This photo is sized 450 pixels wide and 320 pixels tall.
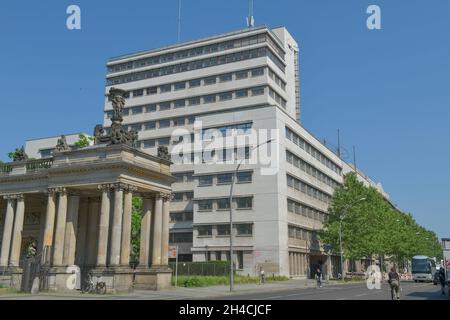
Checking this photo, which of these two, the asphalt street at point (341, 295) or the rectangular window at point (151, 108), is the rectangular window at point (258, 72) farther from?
the asphalt street at point (341, 295)

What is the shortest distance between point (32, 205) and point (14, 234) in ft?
16.7

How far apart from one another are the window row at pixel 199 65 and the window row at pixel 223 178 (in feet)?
76.0

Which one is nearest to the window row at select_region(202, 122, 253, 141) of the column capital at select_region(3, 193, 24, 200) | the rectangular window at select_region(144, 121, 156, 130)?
the rectangular window at select_region(144, 121, 156, 130)

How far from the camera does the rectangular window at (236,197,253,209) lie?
60656 millimetres

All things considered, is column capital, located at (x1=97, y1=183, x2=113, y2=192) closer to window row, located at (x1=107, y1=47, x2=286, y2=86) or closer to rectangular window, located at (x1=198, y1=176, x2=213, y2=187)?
rectangular window, located at (x1=198, y1=176, x2=213, y2=187)

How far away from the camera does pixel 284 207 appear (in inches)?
2392

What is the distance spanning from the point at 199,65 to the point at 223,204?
2914 cm

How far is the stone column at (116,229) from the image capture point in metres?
29.0

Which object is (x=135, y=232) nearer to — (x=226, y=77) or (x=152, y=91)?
(x=226, y=77)

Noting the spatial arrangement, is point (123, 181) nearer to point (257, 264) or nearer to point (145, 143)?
point (257, 264)

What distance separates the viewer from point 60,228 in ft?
103

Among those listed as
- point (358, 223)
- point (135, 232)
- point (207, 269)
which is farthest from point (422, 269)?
point (135, 232)

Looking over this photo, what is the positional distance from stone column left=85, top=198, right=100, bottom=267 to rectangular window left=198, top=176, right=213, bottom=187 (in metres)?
29.1
